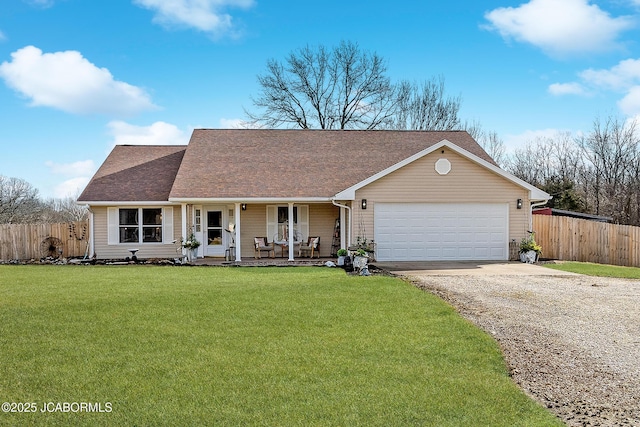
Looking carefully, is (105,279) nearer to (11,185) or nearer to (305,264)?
(305,264)

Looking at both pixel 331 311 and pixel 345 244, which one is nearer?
pixel 331 311

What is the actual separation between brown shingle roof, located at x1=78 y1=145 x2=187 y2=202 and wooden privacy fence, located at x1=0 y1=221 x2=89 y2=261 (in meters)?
2.14

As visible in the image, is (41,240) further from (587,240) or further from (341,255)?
(587,240)

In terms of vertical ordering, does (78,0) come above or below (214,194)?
above

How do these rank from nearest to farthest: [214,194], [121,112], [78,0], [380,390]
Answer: [380,390] < [78,0] < [214,194] < [121,112]

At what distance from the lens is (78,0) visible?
15.5 meters

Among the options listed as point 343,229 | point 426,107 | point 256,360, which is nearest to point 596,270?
point 343,229

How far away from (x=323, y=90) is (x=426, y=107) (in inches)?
306

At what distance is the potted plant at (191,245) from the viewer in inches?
734

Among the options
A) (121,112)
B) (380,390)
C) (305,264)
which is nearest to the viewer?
(380,390)

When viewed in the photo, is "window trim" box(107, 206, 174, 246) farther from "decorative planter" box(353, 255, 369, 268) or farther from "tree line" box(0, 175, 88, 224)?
"tree line" box(0, 175, 88, 224)

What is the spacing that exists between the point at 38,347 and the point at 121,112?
665 inches

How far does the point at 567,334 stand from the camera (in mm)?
7758

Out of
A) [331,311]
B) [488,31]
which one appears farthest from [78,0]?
[488,31]
